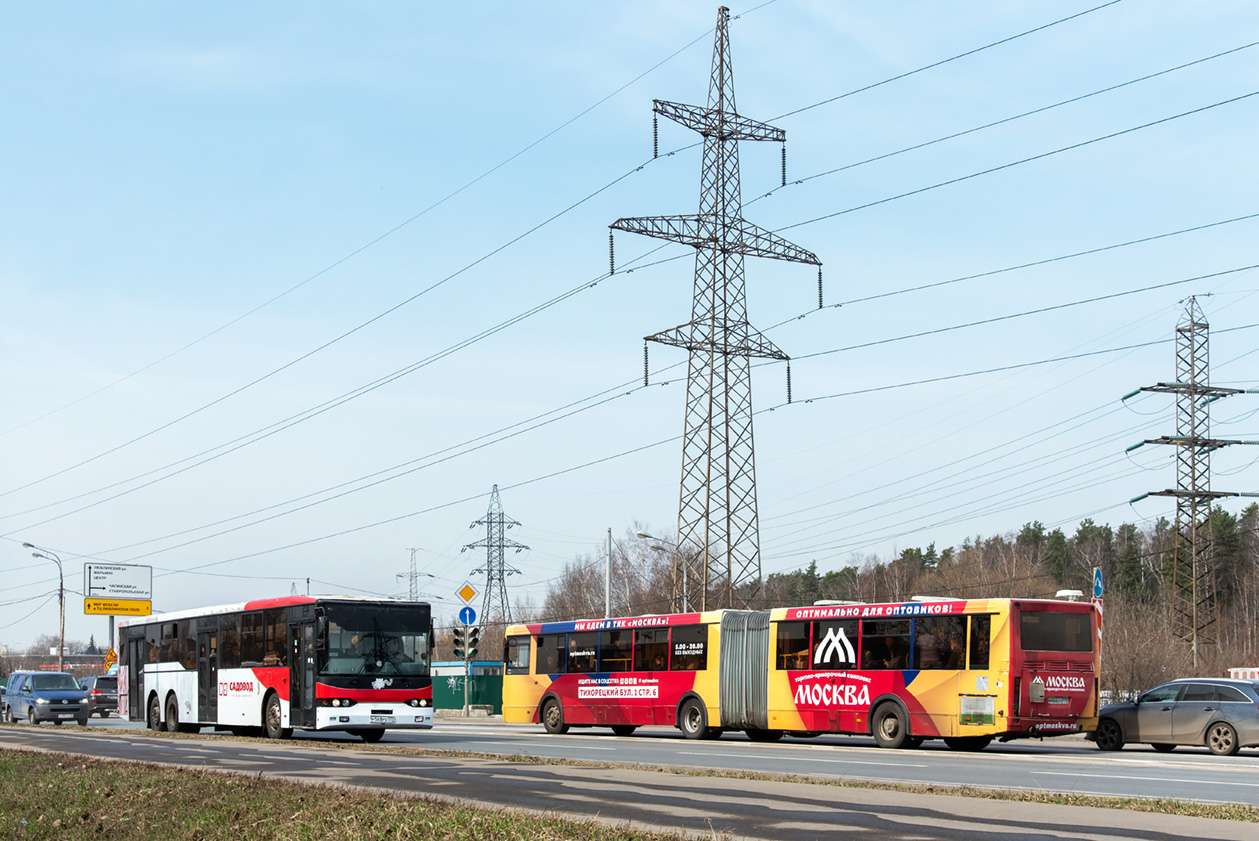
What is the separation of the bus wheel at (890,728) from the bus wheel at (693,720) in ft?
15.1

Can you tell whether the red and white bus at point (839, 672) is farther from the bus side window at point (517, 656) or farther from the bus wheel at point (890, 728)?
the bus side window at point (517, 656)

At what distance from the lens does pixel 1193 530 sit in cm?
4678

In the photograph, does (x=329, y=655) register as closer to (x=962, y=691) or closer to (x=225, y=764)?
(x=225, y=764)

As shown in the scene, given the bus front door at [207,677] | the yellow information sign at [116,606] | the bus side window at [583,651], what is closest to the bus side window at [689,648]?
the bus side window at [583,651]

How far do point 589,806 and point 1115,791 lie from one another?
20.0 ft

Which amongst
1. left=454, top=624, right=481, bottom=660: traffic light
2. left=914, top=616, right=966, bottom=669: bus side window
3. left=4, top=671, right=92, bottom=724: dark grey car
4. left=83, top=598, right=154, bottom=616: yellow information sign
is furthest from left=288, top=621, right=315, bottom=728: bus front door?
left=83, top=598, right=154, bottom=616: yellow information sign

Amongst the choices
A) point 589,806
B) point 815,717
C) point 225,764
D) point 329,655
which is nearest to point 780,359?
point 815,717

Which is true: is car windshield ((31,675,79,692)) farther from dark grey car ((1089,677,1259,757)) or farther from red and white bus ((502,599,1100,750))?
dark grey car ((1089,677,1259,757))

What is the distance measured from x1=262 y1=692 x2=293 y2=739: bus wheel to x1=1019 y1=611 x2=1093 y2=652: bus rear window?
14.6 m

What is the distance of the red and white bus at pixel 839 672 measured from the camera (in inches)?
974

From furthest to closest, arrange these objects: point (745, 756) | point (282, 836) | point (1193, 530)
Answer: point (1193, 530), point (745, 756), point (282, 836)

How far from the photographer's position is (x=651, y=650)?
31.1 meters

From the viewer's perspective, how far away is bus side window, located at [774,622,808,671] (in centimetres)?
2802

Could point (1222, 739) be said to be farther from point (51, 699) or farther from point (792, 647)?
point (51, 699)
